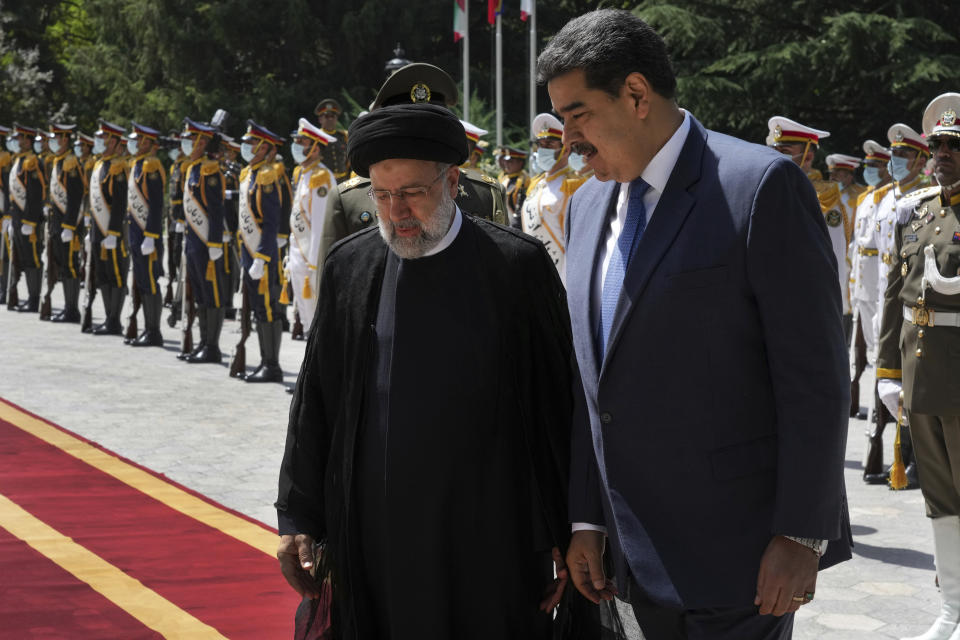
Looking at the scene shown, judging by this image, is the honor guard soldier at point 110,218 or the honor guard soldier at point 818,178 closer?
the honor guard soldier at point 818,178

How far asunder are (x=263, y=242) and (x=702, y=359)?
9788 millimetres

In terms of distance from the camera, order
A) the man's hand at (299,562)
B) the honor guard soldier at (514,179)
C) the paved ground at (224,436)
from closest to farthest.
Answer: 1. the man's hand at (299,562)
2. the paved ground at (224,436)
3. the honor guard soldier at (514,179)

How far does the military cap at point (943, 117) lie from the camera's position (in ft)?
19.0

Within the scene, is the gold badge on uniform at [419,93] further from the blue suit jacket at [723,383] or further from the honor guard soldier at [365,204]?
the blue suit jacket at [723,383]

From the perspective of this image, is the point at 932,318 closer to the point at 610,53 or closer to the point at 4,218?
the point at 610,53

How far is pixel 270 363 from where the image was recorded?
40.8 ft

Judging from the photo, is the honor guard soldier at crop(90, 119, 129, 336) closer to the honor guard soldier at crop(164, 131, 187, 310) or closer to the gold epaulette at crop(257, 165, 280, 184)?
the honor guard soldier at crop(164, 131, 187, 310)

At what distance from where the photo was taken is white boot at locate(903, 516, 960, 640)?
5137 mm

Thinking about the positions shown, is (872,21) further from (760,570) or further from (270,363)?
(760,570)

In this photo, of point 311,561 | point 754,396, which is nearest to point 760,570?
point 754,396

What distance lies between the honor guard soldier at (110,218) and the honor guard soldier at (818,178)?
24.5ft

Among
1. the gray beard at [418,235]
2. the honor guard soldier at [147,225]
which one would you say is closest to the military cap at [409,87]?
the gray beard at [418,235]

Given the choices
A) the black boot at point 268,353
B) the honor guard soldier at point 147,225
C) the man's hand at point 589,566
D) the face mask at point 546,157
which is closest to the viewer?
the man's hand at point 589,566

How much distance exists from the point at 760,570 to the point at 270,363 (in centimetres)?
1002
